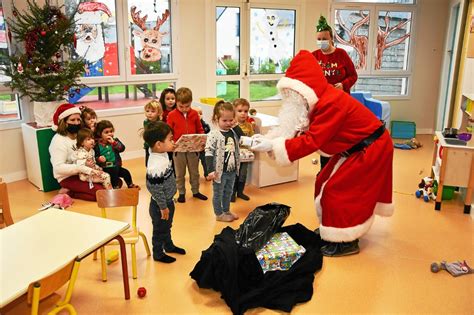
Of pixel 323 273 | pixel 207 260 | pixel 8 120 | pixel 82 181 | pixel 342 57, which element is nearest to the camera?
pixel 207 260

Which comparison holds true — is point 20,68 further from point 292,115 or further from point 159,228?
point 292,115

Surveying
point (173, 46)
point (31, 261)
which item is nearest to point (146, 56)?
point (173, 46)

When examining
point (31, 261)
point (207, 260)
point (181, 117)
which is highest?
point (181, 117)

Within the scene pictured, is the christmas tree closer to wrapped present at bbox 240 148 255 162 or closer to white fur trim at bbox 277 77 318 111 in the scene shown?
wrapped present at bbox 240 148 255 162

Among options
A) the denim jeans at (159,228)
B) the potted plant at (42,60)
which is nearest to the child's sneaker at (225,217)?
the denim jeans at (159,228)

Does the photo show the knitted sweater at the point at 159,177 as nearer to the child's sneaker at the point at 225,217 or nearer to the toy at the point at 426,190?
the child's sneaker at the point at 225,217

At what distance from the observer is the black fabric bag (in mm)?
2564

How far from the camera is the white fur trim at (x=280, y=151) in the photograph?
2.89 metres

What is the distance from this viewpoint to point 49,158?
4637 millimetres

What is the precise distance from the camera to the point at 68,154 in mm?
4363

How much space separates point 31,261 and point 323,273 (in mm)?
1892

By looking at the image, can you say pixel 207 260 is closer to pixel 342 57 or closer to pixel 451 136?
pixel 342 57

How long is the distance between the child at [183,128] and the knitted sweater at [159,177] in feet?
4.44

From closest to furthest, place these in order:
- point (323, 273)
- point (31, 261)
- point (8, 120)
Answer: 1. point (31, 261)
2. point (323, 273)
3. point (8, 120)
